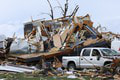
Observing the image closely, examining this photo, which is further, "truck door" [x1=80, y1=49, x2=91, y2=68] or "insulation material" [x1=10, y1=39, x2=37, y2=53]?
"insulation material" [x1=10, y1=39, x2=37, y2=53]

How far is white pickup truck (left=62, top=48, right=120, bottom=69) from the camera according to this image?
64.1ft

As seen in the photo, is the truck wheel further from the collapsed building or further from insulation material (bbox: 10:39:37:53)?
insulation material (bbox: 10:39:37:53)

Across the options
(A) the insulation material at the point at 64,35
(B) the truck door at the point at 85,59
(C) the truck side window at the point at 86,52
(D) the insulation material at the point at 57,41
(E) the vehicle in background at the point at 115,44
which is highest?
(A) the insulation material at the point at 64,35

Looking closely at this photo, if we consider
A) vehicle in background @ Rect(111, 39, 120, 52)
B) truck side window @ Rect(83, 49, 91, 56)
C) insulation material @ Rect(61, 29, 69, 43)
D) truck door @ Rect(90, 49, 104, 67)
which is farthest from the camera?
insulation material @ Rect(61, 29, 69, 43)

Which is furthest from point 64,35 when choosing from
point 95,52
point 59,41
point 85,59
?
point 95,52

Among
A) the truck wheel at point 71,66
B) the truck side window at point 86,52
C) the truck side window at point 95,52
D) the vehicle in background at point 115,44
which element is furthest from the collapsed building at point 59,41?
the truck side window at point 95,52

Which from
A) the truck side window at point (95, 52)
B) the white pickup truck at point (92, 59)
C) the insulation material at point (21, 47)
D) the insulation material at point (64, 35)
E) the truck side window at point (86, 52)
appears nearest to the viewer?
the white pickup truck at point (92, 59)

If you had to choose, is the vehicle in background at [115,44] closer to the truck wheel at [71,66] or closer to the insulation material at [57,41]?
the truck wheel at [71,66]

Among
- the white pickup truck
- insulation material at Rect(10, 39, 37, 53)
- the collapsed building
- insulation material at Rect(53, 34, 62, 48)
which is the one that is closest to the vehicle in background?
the collapsed building

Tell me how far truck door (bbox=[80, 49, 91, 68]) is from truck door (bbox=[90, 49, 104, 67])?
337 mm

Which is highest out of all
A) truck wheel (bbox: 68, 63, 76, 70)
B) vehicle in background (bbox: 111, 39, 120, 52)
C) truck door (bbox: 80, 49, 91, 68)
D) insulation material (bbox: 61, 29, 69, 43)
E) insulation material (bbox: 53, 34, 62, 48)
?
insulation material (bbox: 61, 29, 69, 43)

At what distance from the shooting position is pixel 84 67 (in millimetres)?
20922

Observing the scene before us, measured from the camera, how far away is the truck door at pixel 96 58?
1964 centimetres

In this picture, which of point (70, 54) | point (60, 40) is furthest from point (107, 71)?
point (60, 40)
